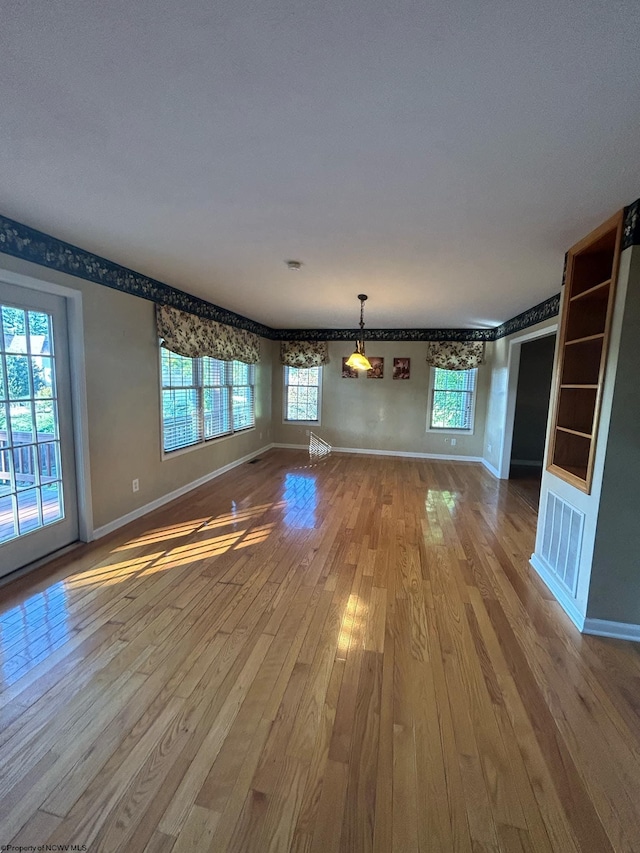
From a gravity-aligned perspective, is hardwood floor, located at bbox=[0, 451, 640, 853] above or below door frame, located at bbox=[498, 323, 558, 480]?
below

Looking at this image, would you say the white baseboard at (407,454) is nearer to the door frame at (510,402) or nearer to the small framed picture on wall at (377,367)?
the door frame at (510,402)

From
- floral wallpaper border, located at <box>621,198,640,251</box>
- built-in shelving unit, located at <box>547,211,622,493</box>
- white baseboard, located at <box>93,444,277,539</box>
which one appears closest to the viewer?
floral wallpaper border, located at <box>621,198,640,251</box>

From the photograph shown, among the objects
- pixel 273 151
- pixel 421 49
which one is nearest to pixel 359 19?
pixel 421 49

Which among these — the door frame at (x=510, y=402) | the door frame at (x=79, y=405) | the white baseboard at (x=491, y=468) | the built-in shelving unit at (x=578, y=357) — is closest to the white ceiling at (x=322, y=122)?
the built-in shelving unit at (x=578, y=357)

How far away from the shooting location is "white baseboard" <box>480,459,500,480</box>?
5.57 meters

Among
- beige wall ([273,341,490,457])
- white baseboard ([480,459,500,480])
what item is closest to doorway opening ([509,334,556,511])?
white baseboard ([480,459,500,480])

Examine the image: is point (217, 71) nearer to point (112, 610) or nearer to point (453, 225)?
point (453, 225)

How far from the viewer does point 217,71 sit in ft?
3.73

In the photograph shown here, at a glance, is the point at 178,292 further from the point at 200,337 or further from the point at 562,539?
the point at 562,539

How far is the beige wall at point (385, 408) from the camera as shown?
6602 millimetres

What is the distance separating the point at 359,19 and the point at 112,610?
115 inches

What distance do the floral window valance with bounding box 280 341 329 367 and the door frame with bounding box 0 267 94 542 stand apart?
14.3 feet

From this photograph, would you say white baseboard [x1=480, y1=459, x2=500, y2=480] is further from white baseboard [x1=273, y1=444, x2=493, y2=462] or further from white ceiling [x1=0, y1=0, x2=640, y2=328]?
white ceiling [x1=0, y1=0, x2=640, y2=328]

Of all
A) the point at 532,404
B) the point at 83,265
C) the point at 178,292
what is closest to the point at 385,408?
the point at 532,404
